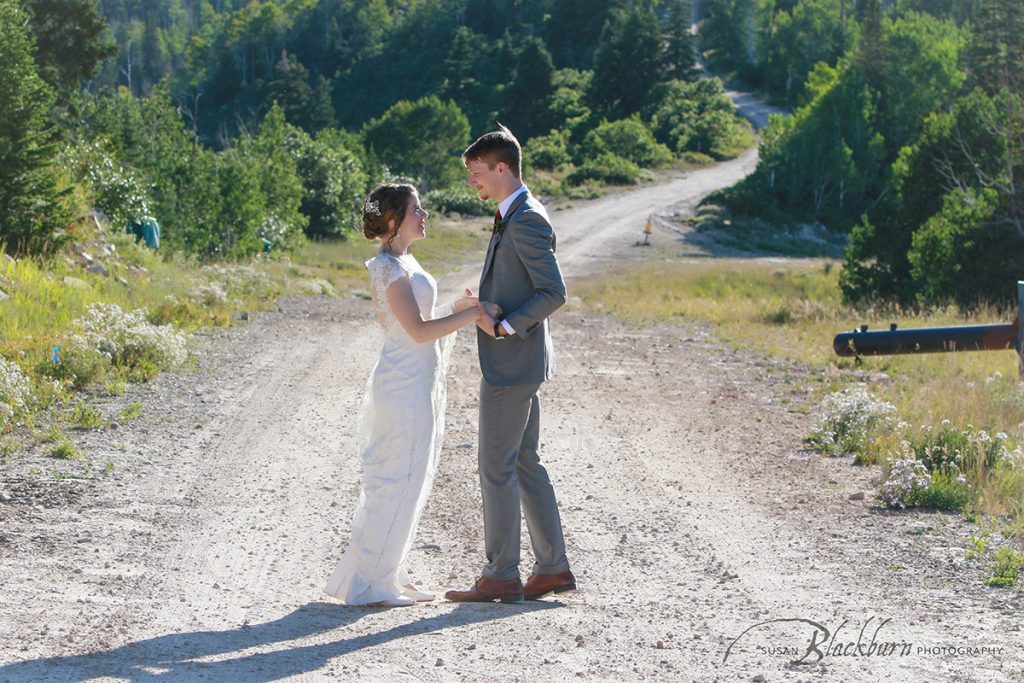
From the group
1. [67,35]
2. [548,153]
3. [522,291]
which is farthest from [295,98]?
[522,291]

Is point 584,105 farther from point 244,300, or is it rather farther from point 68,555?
point 68,555

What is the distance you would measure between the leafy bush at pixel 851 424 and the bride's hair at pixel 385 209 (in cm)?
489

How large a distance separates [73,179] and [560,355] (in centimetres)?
1160

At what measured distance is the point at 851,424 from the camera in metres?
9.59

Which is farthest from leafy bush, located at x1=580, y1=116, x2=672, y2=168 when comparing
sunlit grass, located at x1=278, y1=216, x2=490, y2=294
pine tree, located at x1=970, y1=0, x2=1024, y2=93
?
sunlit grass, located at x1=278, y1=216, x2=490, y2=294

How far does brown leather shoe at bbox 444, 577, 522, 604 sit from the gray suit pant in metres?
0.03

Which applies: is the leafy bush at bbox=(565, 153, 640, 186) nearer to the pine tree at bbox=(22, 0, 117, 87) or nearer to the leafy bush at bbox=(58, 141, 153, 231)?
the pine tree at bbox=(22, 0, 117, 87)

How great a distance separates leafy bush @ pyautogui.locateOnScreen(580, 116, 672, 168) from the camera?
71.7m

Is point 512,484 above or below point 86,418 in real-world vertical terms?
above

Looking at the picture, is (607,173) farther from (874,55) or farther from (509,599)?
(509,599)

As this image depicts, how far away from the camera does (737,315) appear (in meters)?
21.9

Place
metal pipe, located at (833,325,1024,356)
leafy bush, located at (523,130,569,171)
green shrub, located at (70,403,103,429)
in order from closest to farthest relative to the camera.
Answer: green shrub, located at (70,403,103,429) < metal pipe, located at (833,325,1024,356) < leafy bush, located at (523,130,569,171)

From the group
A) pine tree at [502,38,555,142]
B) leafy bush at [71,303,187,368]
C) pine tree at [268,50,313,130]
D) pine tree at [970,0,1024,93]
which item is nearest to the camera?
leafy bush at [71,303,187,368]

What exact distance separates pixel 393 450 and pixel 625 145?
223 feet
